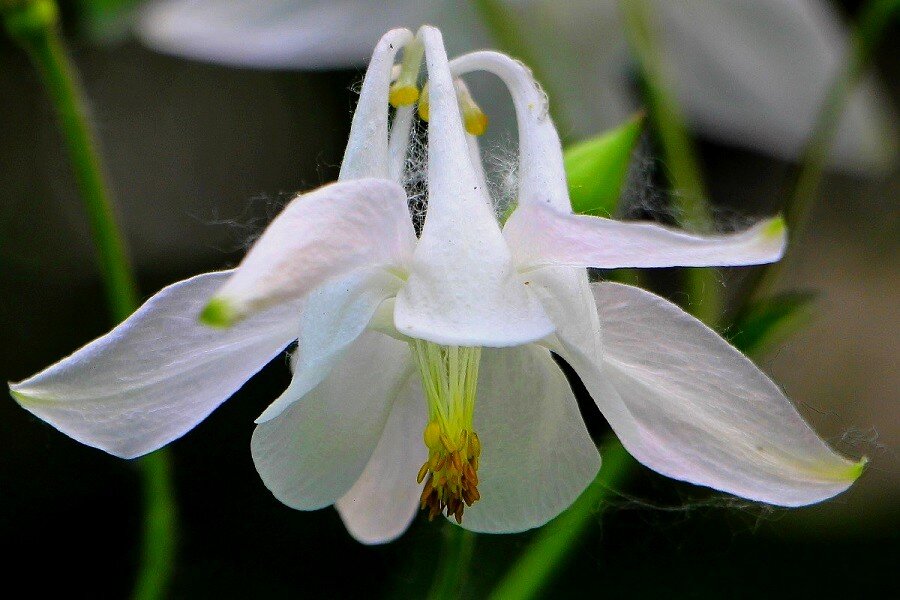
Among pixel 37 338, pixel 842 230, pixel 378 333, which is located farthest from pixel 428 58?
pixel 842 230

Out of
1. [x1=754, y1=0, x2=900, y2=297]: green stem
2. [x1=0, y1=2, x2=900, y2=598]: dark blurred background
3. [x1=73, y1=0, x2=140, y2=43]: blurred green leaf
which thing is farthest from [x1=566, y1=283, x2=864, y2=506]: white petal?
[x1=73, y1=0, x2=140, y2=43]: blurred green leaf

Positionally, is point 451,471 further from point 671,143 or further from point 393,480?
point 671,143

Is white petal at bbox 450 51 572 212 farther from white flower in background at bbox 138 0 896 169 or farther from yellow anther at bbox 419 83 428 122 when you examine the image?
white flower in background at bbox 138 0 896 169

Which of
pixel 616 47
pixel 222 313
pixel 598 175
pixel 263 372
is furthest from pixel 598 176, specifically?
pixel 263 372

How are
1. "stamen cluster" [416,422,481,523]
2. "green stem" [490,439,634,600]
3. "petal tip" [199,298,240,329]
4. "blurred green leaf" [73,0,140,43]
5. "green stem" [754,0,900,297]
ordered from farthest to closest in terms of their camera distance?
"blurred green leaf" [73,0,140,43], "green stem" [754,0,900,297], "green stem" [490,439,634,600], "stamen cluster" [416,422,481,523], "petal tip" [199,298,240,329]

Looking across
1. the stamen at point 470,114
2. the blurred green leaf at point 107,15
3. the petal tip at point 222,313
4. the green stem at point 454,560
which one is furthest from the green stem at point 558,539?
the blurred green leaf at point 107,15
